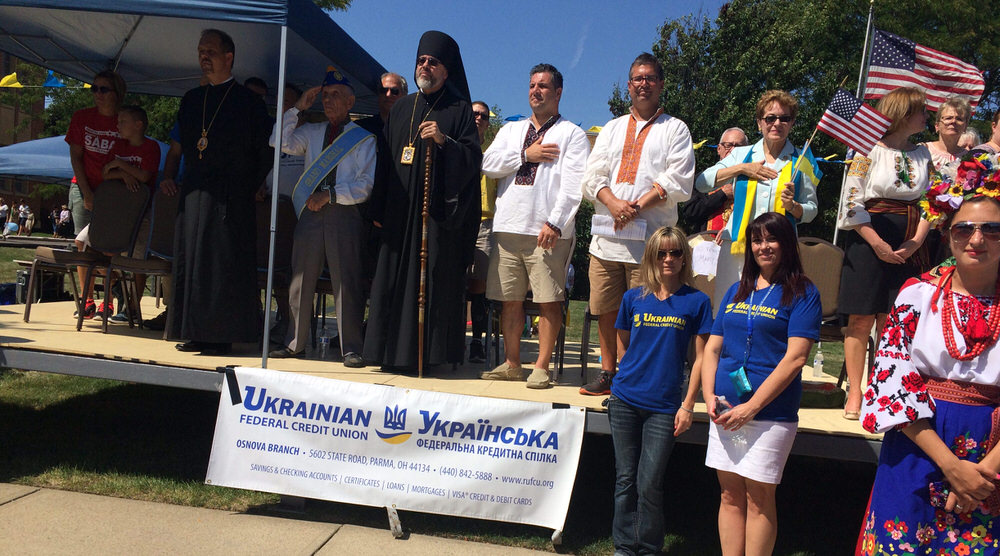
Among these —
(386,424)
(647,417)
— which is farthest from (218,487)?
(647,417)

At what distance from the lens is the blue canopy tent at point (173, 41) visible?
4.30 metres

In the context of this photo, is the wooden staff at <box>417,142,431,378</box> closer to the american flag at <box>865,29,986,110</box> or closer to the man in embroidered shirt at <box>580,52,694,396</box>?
the man in embroidered shirt at <box>580,52,694,396</box>

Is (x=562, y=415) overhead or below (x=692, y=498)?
overhead

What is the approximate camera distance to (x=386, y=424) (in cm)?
419

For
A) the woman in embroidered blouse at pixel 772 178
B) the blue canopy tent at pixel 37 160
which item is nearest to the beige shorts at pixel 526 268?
the woman in embroidered blouse at pixel 772 178

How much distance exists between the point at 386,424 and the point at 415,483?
0.35m

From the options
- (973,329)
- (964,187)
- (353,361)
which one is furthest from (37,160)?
(973,329)

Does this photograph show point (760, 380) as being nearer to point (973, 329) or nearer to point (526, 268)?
point (973, 329)

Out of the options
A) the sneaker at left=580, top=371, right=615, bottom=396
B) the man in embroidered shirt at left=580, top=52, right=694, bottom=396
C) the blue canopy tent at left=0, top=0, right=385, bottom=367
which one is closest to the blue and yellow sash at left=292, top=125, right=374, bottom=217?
the blue canopy tent at left=0, top=0, right=385, bottom=367

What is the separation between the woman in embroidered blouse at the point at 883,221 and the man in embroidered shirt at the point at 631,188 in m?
0.95

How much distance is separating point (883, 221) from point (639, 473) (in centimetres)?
201

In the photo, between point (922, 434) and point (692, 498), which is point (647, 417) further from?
point (692, 498)

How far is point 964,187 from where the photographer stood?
251 cm

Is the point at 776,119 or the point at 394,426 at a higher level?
the point at 776,119
